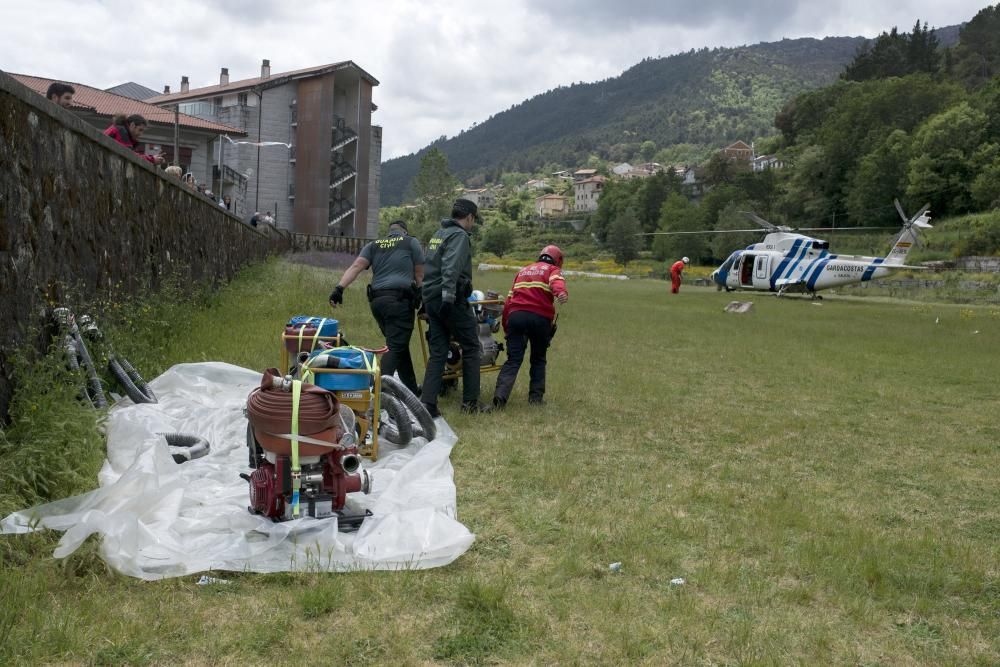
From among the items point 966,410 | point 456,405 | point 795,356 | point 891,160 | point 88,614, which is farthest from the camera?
point 891,160

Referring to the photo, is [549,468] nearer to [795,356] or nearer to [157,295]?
[157,295]

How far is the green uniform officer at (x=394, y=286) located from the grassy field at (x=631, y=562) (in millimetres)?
844

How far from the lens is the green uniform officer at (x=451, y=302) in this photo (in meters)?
7.27

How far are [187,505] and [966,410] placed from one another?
8.41 meters

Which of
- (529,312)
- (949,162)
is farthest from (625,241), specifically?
(529,312)

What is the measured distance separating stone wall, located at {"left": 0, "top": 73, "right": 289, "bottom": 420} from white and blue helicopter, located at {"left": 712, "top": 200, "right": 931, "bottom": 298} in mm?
26446

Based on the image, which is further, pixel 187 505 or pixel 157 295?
pixel 157 295

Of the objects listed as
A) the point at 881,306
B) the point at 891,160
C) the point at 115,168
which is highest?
the point at 891,160

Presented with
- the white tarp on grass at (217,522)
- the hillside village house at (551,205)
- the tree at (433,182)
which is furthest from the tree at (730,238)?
the hillside village house at (551,205)

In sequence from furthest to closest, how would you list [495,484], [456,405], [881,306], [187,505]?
[881,306], [456,405], [495,484], [187,505]

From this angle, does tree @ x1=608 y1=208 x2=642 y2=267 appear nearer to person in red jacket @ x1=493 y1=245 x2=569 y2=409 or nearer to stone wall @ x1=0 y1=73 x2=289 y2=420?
stone wall @ x1=0 y1=73 x2=289 y2=420

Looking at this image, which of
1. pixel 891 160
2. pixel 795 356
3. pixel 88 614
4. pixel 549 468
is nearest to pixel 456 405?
pixel 549 468

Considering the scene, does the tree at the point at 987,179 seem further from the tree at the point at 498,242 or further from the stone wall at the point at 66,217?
the stone wall at the point at 66,217

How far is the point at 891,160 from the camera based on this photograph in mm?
76688
